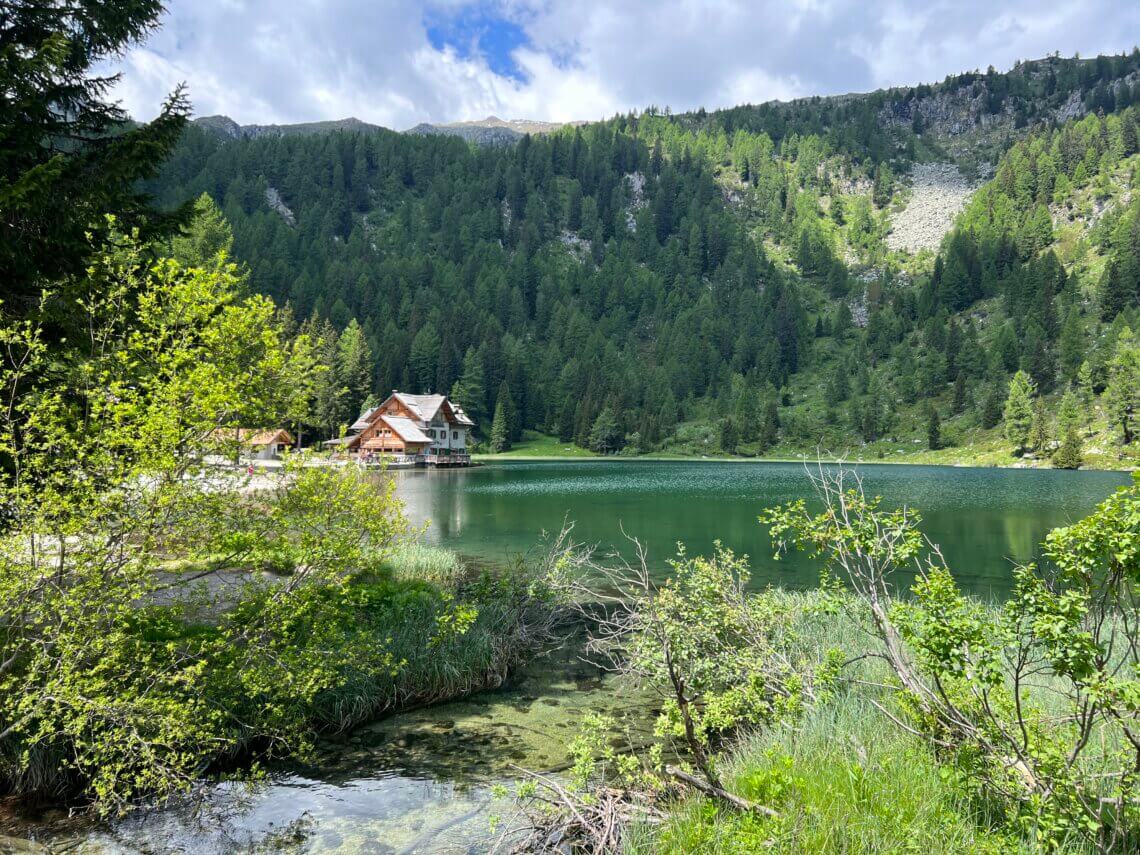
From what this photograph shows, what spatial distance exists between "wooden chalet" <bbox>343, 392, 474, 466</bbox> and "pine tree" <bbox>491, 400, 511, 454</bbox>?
2650cm

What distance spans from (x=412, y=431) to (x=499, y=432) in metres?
38.4

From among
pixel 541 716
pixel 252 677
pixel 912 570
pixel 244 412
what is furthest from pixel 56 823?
pixel 912 570

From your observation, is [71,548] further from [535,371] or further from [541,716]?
[535,371]

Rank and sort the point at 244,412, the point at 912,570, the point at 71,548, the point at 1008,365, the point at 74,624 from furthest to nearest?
the point at 1008,365, the point at 912,570, the point at 244,412, the point at 71,548, the point at 74,624

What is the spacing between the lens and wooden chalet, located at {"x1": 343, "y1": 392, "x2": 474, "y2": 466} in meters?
93.6

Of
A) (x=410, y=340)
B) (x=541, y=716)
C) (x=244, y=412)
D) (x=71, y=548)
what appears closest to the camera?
(x=71, y=548)

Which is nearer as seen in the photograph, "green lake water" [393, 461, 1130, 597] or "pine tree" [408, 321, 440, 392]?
"green lake water" [393, 461, 1130, 597]

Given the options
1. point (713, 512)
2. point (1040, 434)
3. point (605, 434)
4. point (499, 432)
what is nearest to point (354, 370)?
point (499, 432)

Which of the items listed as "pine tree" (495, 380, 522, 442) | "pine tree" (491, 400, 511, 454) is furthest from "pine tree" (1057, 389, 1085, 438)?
"pine tree" (495, 380, 522, 442)

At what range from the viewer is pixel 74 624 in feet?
20.0

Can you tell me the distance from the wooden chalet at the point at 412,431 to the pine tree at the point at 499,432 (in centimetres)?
2650

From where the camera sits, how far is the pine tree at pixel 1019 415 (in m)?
104

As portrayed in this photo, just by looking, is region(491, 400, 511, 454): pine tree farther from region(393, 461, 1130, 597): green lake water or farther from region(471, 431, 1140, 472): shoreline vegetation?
region(393, 461, 1130, 597): green lake water

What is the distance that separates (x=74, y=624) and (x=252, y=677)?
2.39 meters
